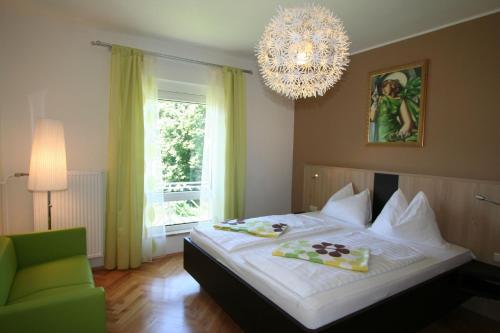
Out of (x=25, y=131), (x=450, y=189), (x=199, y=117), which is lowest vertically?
(x=450, y=189)

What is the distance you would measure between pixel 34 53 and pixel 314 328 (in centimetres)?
333

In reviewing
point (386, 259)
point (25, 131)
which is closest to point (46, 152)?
point (25, 131)

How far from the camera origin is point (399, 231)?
2516 mm

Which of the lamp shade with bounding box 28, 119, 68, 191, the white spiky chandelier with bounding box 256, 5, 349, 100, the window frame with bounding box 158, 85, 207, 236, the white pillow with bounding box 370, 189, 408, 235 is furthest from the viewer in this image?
the window frame with bounding box 158, 85, 207, 236

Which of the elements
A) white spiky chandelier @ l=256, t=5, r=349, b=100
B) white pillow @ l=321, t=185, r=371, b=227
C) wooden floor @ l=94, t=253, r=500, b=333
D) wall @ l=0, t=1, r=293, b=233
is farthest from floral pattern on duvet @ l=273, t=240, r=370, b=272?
wall @ l=0, t=1, r=293, b=233

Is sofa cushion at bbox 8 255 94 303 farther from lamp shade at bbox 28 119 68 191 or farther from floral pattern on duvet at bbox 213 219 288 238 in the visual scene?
floral pattern on duvet at bbox 213 219 288 238

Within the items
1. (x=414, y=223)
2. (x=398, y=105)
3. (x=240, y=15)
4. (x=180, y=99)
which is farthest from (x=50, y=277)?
(x=398, y=105)

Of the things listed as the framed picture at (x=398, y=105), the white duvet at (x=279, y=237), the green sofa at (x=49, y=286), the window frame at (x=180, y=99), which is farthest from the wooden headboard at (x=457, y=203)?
the green sofa at (x=49, y=286)

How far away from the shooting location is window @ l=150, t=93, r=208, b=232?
346 cm

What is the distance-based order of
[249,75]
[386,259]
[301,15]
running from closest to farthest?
[301,15], [386,259], [249,75]

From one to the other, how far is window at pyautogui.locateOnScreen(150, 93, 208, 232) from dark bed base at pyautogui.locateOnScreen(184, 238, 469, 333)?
1.30 meters

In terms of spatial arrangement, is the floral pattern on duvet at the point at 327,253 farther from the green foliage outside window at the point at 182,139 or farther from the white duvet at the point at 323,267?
the green foliage outside window at the point at 182,139

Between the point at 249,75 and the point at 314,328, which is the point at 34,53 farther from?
the point at 314,328

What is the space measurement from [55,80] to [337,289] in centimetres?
314
